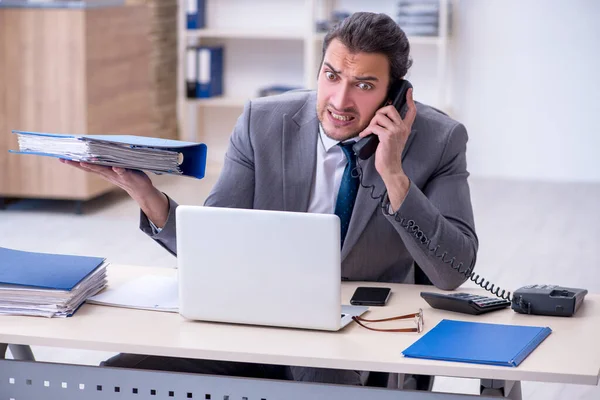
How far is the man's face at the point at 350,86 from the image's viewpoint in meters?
2.02

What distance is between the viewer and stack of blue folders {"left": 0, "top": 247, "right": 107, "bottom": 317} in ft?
5.71

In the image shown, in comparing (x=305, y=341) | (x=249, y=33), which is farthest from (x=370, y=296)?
(x=249, y=33)

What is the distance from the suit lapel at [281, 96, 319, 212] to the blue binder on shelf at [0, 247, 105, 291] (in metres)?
0.47

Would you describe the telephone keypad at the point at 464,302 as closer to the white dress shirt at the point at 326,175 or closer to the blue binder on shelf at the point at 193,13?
the white dress shirt at the point at 326,175

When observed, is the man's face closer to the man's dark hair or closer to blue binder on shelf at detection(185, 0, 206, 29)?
the man's dark hair

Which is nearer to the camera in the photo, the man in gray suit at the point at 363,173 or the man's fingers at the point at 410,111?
the man in gray suit at the point at 363,173

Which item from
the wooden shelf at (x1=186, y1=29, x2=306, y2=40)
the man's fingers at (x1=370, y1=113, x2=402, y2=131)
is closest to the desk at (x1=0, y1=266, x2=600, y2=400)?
the man's fingers at (x1=370, y1=113, x2=402, y2=131)

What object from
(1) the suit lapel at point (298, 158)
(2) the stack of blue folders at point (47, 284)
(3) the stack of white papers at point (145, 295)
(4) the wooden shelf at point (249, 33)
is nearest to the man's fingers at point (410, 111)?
(1) the suit lapel at point (298, 158)

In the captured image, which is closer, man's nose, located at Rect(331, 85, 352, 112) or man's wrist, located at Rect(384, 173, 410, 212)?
man's wrist, located at Rect(384, 173, 410, 212)

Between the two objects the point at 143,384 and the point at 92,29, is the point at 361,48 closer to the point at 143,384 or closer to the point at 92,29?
the point at 143,384

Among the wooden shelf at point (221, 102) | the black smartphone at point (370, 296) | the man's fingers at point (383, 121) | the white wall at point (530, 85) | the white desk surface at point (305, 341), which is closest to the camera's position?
the white desk surface at point (305, 341)

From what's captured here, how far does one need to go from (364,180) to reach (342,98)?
0.20 m

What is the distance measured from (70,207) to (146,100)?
2.89 feet

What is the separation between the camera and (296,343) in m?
1.59
